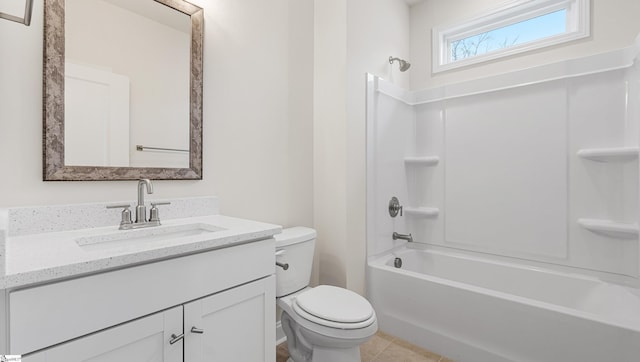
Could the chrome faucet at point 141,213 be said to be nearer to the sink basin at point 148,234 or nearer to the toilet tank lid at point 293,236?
the sink basin at point 148,234

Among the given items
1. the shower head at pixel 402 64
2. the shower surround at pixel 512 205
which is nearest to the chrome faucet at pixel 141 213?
the shower surround at pixel 512 205

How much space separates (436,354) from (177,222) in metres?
1.74

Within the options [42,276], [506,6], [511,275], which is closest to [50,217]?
[42,276]

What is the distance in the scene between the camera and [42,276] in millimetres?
733

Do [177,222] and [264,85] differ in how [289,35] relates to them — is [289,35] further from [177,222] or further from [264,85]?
[177,222]

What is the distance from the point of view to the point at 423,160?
271 centimetres

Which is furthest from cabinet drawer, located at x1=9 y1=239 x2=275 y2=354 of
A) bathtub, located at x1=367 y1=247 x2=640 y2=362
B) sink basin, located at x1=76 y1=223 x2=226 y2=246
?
bathtub, located at x1=367 y1=247 x2=640 y2=362

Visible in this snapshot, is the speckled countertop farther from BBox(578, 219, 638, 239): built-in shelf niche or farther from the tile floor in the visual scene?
BBox(578, 219, 638, 239): built-in shelf niche

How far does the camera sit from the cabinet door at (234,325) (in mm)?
1057

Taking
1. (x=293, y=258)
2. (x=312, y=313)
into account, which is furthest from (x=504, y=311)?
(x=293, y=258)

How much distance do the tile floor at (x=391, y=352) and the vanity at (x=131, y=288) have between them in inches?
29.4

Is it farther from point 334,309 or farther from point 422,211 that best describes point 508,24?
point 334,309

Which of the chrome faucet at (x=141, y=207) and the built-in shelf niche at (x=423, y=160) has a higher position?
the built-in shelf niche at (x=423, y=160)

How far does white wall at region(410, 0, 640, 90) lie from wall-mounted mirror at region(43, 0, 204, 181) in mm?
2094
